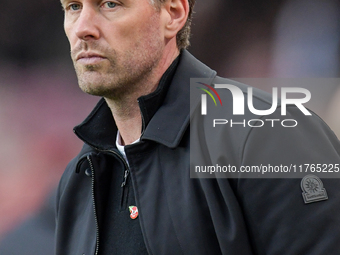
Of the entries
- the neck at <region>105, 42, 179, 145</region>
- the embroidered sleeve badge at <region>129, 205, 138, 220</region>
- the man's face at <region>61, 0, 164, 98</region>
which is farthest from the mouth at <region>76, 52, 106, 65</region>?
the embroidered sleeve badge at <region>129, 205, 138, 220</region>

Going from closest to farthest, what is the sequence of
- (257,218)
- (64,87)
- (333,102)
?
(257,218), (333,102), (64,87)

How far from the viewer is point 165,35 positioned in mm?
1456

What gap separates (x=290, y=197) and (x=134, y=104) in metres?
0.59

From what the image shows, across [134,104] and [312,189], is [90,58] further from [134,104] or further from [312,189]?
[312,189]

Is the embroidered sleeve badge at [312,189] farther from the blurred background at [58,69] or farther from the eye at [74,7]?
the blurred background at [58,69]

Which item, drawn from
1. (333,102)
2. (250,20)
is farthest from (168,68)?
(250,20)

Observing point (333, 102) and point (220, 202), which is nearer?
point (220, 202)

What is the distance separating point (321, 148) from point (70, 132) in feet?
9.16

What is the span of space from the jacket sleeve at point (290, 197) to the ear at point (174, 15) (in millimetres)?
501

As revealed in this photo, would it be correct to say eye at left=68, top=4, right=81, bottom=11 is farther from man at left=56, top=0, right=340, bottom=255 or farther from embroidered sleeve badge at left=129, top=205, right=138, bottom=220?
embroidered sleeve badge at left=129, top=205, right=138, bottom=220

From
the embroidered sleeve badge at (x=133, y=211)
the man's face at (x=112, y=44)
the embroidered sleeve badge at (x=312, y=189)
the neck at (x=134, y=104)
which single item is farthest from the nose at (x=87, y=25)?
the embroidered sleeve badge at (x=312, y=189)

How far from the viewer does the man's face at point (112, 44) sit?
1.35m

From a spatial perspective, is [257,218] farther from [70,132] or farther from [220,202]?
[70,132]

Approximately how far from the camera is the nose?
1.33 metres
